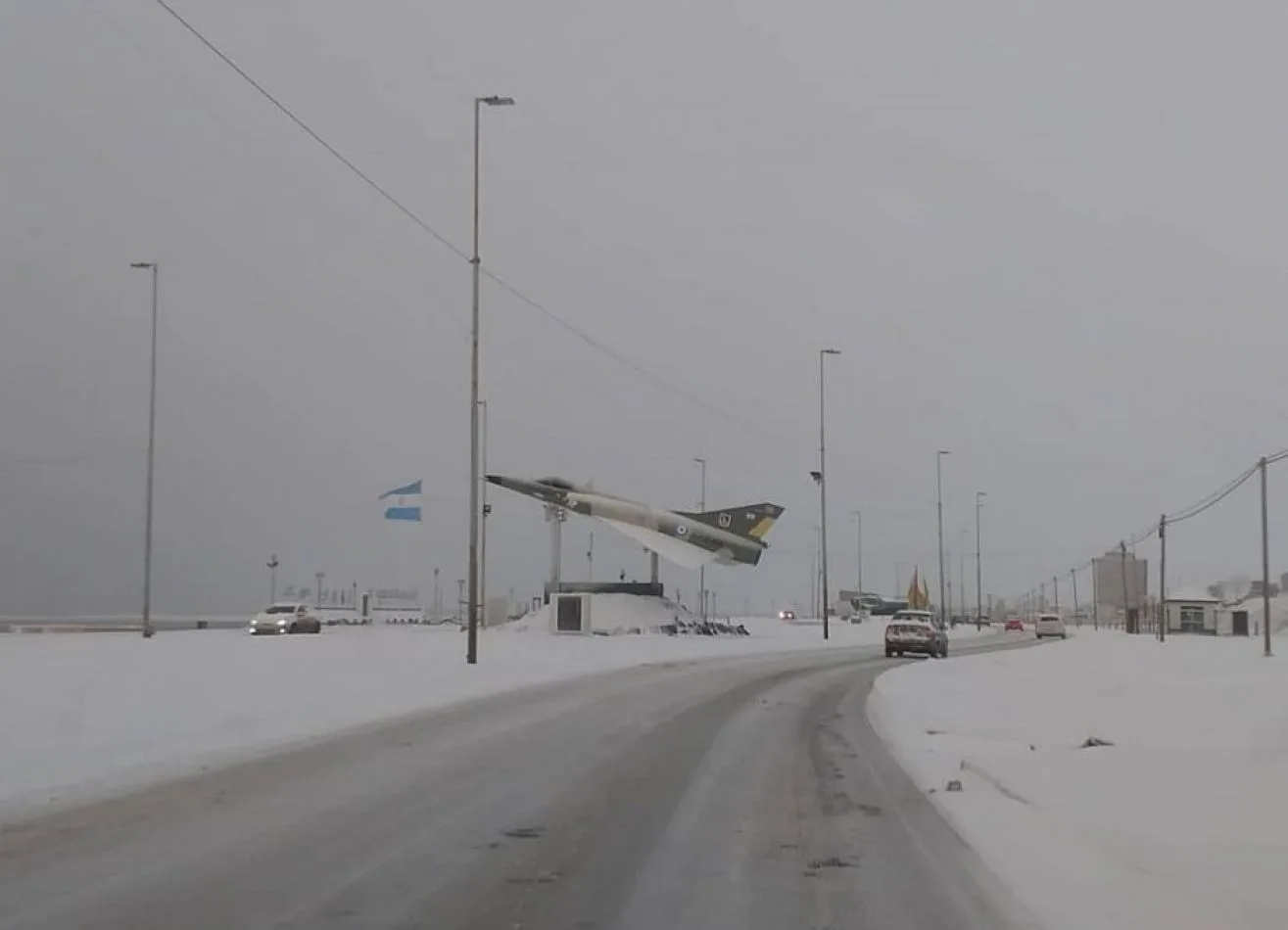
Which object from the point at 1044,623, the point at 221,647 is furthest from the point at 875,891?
the point at 1044,623

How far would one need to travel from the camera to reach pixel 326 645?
3297 cm

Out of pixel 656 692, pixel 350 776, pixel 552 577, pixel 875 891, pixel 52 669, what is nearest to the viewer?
pixel 875 891

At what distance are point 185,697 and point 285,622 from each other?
38436mm

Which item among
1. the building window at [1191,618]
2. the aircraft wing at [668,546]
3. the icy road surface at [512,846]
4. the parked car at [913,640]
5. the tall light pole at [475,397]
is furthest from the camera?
the building window at [1191,618]

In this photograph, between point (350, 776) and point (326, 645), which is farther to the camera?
point (326, 645)

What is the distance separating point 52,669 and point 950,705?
651 inches

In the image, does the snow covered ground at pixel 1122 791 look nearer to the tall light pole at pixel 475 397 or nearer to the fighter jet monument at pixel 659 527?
the tall light pole at pixel 475 397

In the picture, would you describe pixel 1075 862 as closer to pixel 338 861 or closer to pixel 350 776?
pixel 338 861

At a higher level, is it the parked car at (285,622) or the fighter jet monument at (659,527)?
the fighter jet monument at (659,527)

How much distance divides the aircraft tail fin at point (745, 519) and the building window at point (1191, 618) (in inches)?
1089

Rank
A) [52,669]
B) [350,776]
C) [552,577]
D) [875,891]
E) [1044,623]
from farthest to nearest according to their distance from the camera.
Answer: [1044,623]
[552,577]
[52,669]
[350,776]
[875,891]

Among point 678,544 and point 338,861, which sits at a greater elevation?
point 678,544

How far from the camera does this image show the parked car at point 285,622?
58344mm

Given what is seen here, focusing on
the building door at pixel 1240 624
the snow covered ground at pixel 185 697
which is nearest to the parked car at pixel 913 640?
the snow covered ground at pixel 185 697
